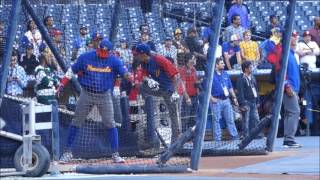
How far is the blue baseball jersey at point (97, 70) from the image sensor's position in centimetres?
1355

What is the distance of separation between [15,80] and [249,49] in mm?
5512

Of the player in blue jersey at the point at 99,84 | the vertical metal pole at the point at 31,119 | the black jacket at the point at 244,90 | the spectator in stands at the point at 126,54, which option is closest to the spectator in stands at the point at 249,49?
the black jacket at the point at 244,90

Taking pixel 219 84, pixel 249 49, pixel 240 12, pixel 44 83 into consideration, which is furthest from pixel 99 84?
pixel 249 49

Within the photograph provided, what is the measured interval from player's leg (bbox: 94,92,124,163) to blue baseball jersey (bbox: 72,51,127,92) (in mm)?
137

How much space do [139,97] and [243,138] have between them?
222 centimetres

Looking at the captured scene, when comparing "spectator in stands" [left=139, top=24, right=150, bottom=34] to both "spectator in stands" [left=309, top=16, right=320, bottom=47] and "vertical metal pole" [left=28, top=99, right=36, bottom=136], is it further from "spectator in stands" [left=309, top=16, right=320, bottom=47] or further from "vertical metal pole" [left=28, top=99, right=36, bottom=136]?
"spectator in stands" [left=309, top=16, right=320, bottom=47]

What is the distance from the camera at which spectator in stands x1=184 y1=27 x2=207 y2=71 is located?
43.3 feet

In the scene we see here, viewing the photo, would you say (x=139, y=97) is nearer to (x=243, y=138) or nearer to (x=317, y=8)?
(x=243, y=138)

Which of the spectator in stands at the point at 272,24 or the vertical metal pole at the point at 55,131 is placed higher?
the spectator in stands at the point at 272,24

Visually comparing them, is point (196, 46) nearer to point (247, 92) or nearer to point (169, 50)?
point (169, 50)

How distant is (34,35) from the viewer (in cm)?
1391

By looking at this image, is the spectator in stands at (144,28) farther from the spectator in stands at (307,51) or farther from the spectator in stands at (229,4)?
the spectator in stands at (307,51)

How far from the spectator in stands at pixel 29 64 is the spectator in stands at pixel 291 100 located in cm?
467

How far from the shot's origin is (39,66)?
14.2 meters
